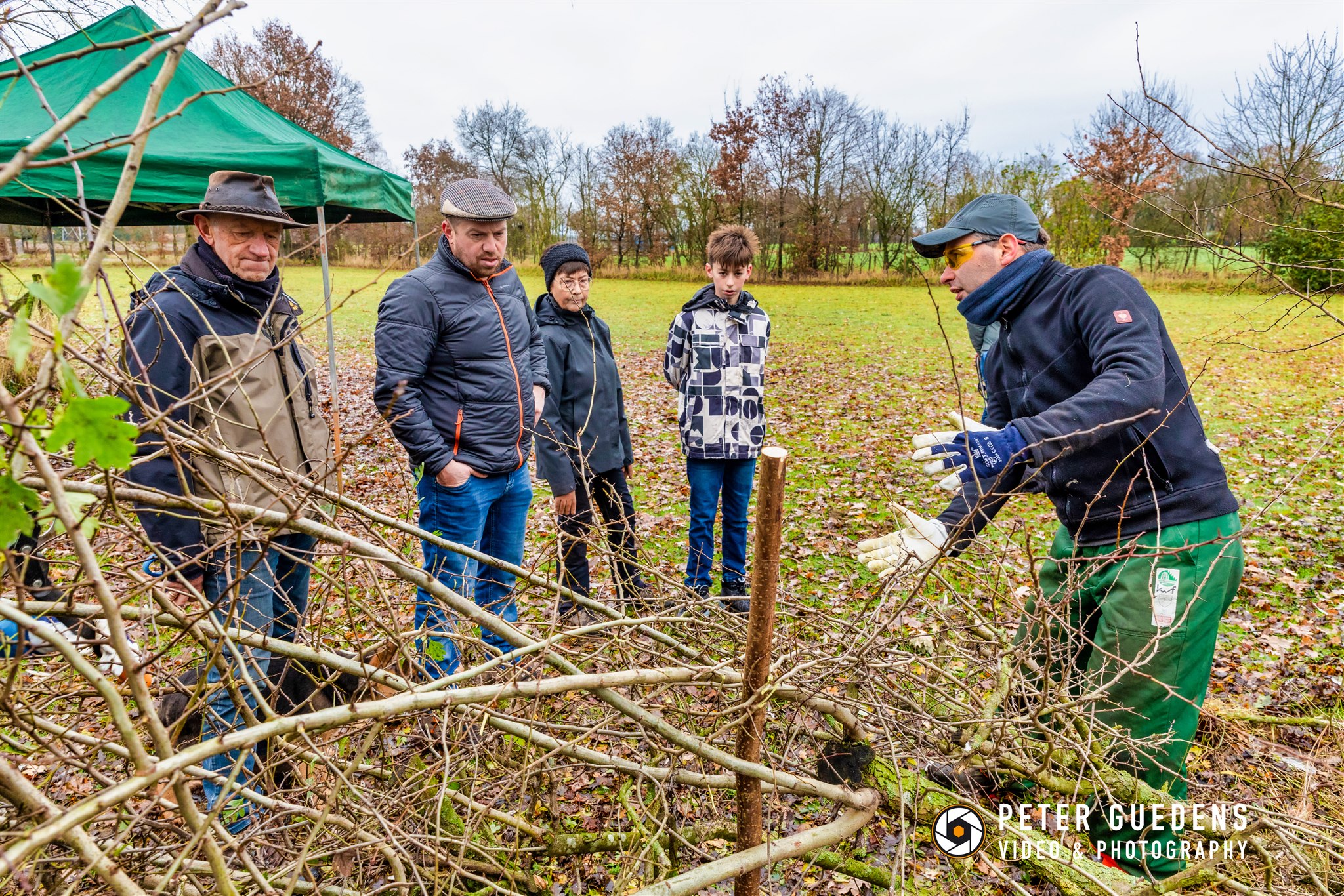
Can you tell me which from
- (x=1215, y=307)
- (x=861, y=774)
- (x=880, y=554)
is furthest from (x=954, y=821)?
(x=1215, y=307)

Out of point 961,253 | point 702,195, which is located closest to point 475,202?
point 961,253

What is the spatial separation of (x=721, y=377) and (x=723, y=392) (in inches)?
3.2

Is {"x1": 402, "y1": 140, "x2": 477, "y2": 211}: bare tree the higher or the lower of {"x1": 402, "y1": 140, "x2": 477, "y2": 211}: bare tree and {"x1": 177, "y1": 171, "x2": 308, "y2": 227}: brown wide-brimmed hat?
the higher

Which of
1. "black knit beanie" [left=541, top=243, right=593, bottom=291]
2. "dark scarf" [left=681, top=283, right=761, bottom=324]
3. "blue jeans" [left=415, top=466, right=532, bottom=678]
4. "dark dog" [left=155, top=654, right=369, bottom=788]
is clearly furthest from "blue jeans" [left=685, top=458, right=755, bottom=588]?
"dark dog" [left=155, top=654, right=369, bottom=788]

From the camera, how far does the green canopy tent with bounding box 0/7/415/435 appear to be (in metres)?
5.05

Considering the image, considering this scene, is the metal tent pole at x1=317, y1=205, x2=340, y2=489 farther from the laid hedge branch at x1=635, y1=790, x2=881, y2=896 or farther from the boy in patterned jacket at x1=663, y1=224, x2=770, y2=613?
the boy in patterned jacket at x1=663, y1=224, x2=770, y2=613

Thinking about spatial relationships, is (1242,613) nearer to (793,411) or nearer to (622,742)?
→ (622,742)

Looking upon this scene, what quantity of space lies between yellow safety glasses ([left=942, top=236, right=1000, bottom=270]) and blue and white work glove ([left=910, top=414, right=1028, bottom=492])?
0.70 m

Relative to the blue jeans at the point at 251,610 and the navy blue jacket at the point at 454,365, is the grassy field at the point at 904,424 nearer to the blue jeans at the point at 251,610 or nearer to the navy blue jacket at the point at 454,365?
the navy blue jacket at the point at 454,365

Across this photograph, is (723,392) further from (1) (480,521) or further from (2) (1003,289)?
(2) (1003,289)

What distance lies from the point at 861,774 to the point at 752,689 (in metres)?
0.52

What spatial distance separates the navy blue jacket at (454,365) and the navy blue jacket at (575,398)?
284 mm

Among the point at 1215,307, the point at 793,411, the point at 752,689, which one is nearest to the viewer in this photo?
the point at 752,689

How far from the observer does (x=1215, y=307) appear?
18.0 m
